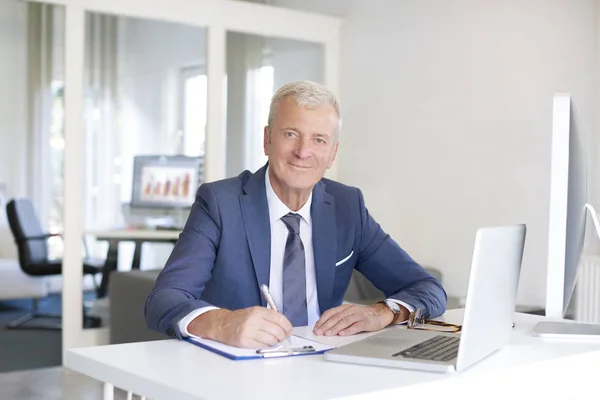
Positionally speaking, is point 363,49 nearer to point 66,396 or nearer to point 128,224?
point 128,224

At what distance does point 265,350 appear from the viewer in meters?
1.51

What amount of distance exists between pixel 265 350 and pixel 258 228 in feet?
2.17

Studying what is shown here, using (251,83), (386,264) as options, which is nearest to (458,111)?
(251,83)

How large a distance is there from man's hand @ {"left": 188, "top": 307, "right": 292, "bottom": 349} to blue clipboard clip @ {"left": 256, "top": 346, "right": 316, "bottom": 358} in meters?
0.04

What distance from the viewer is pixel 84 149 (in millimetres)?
4973

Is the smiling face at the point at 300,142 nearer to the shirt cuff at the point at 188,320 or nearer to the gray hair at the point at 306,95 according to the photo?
the gray hair at the point at 306,95

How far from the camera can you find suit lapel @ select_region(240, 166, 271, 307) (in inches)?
83.4

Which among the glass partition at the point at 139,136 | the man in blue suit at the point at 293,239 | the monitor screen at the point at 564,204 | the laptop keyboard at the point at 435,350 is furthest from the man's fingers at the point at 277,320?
the glass partition at the point at 139,136

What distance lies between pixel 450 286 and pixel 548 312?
10.4 feet

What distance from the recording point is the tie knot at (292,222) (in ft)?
7.30

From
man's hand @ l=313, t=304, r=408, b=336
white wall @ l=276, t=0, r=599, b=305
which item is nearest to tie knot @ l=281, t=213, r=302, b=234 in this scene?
man's hand @ l=313, t=304, r=408, b=336

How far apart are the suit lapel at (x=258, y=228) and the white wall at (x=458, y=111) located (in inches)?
110

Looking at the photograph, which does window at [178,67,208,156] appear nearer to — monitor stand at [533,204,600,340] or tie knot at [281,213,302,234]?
tie knot at [281,213,302,234]

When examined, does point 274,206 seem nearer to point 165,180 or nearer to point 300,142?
point 300,142
